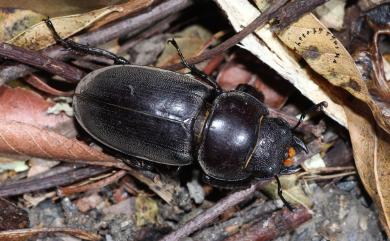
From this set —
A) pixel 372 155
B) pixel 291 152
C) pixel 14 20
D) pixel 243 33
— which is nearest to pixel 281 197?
pixel 291 152

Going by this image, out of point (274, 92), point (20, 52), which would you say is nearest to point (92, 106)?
point (20, 52)

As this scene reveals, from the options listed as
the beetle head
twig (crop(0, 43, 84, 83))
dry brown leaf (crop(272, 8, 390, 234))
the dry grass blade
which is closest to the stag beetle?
the beetle head

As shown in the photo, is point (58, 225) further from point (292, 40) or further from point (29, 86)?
point (292, 40)

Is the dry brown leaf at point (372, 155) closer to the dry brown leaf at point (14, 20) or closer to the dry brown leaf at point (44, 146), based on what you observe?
the dry brown leaf at point (44, 146)

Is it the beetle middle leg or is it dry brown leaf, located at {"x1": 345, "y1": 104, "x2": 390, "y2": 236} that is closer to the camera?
dry brown leaf, located at {"x1": 345, "y1": 104, "x2": 390, "y2": 236}

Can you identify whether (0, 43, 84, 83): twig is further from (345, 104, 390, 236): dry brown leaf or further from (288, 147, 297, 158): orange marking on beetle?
(345, 104, 390, 236): dry brown leaf

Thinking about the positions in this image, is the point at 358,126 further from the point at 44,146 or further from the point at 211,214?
the point at 44,146
